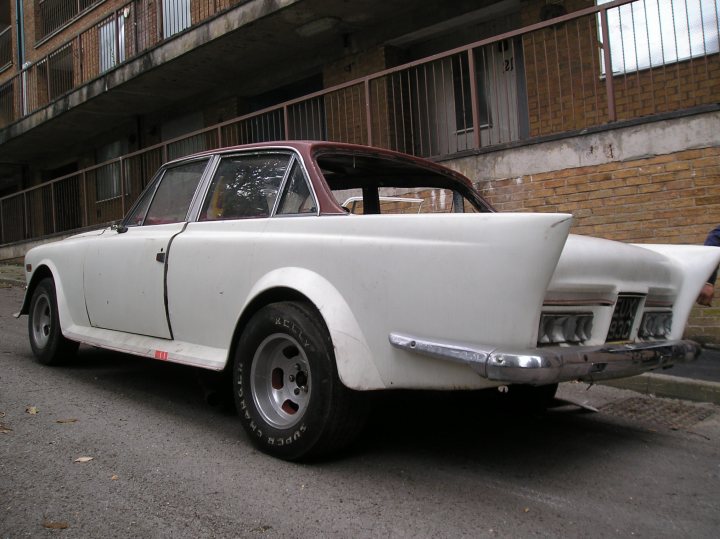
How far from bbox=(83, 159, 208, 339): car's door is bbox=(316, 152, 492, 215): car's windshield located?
1.01 meters

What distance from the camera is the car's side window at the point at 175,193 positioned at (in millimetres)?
4262

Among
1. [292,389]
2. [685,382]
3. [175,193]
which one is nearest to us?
[292,389]

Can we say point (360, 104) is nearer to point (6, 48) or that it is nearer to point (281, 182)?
point (281, 182)

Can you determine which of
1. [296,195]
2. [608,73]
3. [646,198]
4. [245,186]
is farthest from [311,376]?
[608,73]

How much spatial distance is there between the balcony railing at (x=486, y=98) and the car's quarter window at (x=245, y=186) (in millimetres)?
3802

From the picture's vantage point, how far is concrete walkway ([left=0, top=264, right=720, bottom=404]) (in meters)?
4.46

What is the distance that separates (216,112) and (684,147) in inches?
413

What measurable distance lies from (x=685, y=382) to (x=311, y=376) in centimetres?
311

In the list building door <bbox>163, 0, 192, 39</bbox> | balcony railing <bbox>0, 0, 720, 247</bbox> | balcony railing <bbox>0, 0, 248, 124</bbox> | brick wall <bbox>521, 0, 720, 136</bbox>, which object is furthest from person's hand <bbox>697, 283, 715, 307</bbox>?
building door <bbox>163, 0, 192, 39</bbox>

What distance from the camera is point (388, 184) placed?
457 centimetres

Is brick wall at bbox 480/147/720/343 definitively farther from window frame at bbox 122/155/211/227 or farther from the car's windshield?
window frame at bbox 122/155/211/227

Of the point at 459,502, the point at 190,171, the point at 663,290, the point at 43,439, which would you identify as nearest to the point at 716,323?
the point at 663,290

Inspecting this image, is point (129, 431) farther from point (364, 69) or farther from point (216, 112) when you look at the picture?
point (216, 112)

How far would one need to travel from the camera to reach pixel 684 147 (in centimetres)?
554
